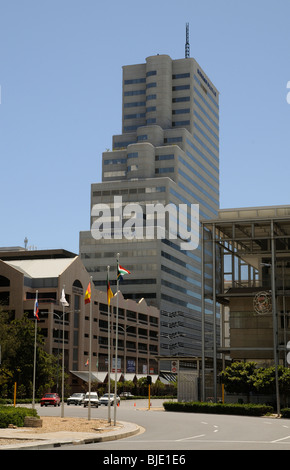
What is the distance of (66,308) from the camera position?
118 metres

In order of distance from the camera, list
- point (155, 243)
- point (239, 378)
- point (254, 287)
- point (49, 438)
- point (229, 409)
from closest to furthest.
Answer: point (49, 438), point (229, 409), point (239, 378), point (254, 287), point (155, 243)

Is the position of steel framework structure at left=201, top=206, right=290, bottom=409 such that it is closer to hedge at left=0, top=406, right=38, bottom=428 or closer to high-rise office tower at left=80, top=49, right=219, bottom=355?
hedge at left=0, top=406, right=38, bottom=428

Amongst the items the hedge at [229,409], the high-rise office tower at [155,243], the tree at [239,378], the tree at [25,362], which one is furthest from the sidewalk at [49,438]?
the high-rise office tower at [155,243]

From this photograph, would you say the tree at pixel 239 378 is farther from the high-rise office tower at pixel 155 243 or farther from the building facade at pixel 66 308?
the high-rise office tower at pixel 155 243

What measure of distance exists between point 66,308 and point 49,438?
8971 centimetres

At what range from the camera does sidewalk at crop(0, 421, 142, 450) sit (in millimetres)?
25984

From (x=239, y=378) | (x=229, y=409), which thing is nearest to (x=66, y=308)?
(x=239, y=378)

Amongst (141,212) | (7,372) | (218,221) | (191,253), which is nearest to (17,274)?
(7,372)

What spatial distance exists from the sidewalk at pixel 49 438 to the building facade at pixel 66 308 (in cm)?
6679

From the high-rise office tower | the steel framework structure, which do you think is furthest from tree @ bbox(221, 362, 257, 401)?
the high-rise office tower

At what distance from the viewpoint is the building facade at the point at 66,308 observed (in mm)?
114125

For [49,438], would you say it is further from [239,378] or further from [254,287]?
[254,287]

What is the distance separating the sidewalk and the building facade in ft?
219

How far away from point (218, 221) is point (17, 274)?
51323mm
